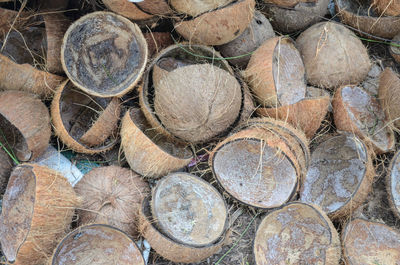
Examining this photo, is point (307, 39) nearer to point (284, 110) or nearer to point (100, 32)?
point (284, 110)

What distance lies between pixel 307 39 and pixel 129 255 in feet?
6.43

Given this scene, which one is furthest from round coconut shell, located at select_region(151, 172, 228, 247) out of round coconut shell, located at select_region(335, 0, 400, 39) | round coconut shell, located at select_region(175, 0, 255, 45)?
round coconut shell, located at select_region(335, 0, 400, 39)

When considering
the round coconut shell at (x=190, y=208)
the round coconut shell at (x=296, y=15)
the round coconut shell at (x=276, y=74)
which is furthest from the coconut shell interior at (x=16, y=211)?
the round coconut shell at (x=296, y=15)

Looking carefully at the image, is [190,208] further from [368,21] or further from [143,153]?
[368,21]

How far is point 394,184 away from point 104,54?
2.19m

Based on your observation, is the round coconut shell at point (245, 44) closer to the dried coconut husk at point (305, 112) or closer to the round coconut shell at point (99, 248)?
the dried coconut husk at point (305, 112)

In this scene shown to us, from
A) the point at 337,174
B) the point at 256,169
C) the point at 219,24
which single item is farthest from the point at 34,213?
the point at 337,174

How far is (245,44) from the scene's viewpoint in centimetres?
321

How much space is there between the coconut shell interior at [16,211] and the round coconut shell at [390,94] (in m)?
2.43

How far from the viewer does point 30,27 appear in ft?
10.5

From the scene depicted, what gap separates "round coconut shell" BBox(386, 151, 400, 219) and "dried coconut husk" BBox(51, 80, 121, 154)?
1849 mm

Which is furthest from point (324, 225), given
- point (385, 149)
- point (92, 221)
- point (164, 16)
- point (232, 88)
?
point (164, 16)

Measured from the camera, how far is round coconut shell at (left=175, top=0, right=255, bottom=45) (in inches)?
110

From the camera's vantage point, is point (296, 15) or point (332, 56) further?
point (296, 15)
